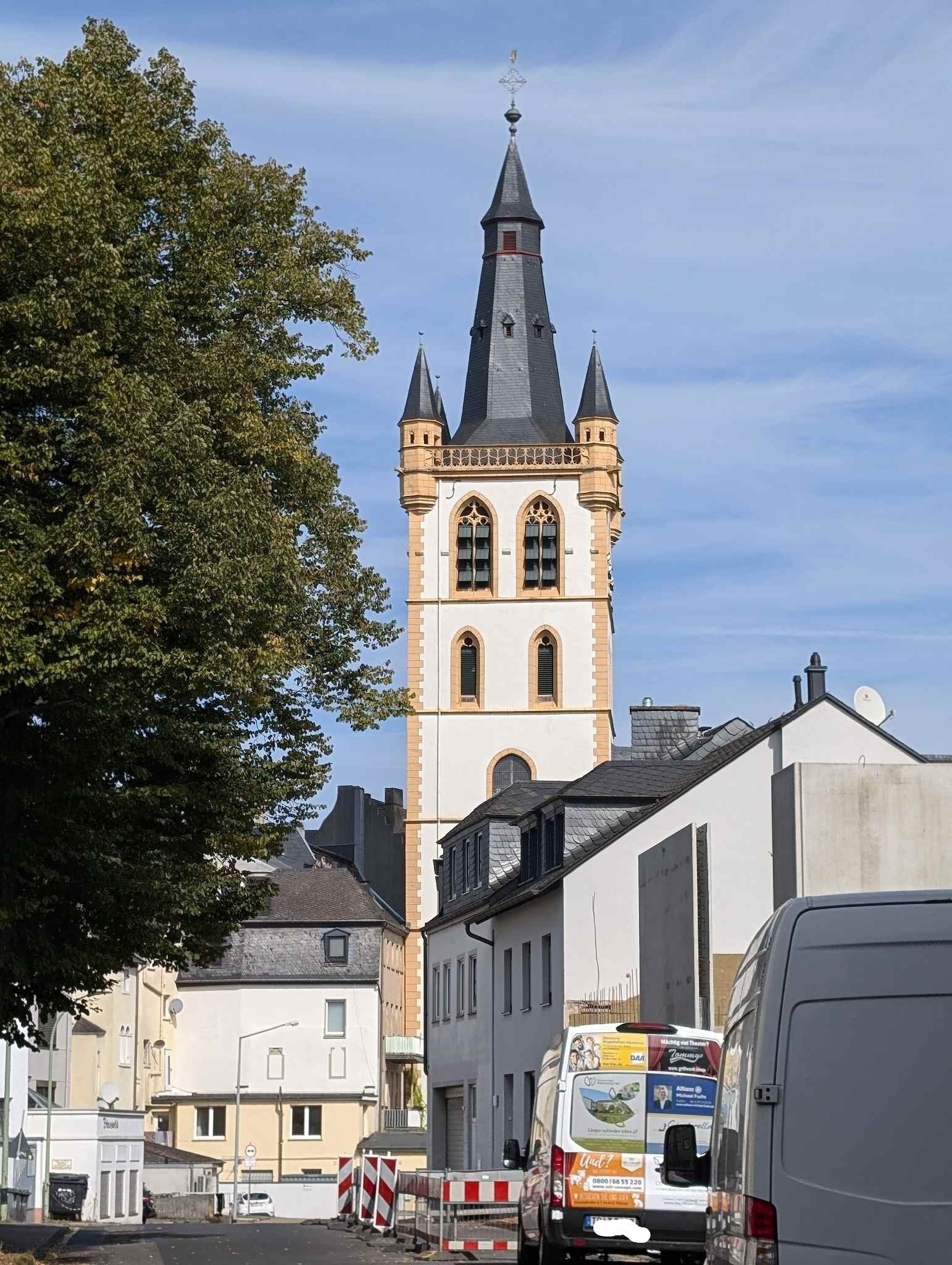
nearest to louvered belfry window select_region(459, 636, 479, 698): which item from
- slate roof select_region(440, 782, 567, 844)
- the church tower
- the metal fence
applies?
the church tower

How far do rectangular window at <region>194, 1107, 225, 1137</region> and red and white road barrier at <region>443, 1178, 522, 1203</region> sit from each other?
192 feet

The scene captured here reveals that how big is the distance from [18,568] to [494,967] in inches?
1168

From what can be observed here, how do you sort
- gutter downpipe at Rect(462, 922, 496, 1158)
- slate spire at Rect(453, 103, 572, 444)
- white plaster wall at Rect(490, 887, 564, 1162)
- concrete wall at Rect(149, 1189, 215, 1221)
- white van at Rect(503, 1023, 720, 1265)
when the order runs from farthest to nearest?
slate spire at Rect(453, 103, 572, 444) → concrete wall at Rect(149, 1189, 215, 1221) → gutter downpipe at Rect(462, 922, 496, 1158) → white plaster wall at Rect(490, 887, 564, 1162) → white van at Rect(503, 1023, 720, 1265)

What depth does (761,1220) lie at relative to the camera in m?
6.85

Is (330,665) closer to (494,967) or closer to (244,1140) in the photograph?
(494,967)

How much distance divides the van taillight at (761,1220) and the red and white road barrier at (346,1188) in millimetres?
30536

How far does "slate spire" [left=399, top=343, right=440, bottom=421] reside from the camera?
88.3m

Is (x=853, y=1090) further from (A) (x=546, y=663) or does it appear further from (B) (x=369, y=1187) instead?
(A) (x=546, y=663)

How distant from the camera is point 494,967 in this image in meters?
45.7

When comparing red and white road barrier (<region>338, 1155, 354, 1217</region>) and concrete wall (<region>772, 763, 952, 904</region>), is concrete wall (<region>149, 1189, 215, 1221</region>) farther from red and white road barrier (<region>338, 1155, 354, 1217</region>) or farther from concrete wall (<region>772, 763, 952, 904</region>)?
concrete wall (<region>772, 763, 952, 904</region>)

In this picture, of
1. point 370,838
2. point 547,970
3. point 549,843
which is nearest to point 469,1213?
point 547,970

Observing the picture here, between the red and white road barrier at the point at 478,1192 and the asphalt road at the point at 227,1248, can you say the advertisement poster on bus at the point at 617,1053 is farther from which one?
the red and white road barrier at the point at 478,1192

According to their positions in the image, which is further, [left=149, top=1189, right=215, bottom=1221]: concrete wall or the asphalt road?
[left=149, top=1189, right=215, bottom=1221]: concrete wall

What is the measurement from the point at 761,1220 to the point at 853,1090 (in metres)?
0.53
